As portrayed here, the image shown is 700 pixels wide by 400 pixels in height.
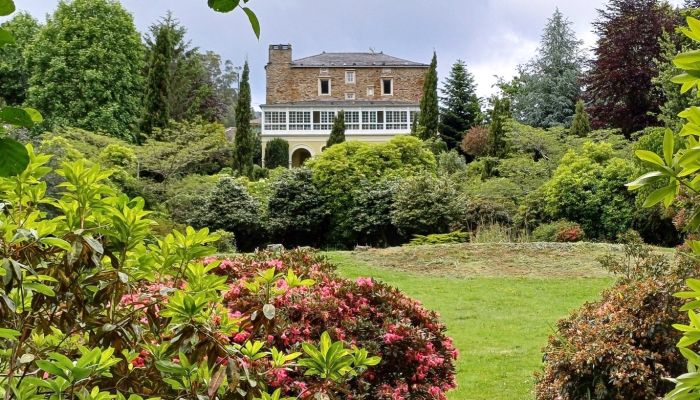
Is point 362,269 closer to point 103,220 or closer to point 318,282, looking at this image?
point 318,282

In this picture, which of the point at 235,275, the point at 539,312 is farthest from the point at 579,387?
the point at 539,312

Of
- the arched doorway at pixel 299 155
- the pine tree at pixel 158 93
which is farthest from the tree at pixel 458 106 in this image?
the pine tree at pixel 158 93

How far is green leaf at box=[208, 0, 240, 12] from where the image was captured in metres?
0.87

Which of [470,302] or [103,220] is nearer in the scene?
[103,220]

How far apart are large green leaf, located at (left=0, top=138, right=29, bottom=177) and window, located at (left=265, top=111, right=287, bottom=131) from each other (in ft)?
145

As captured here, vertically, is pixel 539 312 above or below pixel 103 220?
below

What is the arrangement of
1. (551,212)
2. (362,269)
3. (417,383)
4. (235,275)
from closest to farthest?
(417,383) → (235,275) → (362,269) → (551,212)

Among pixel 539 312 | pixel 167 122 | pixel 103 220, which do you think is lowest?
pixel 539 312

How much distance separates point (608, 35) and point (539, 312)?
22.4 metres

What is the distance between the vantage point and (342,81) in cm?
4691

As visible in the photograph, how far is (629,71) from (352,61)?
23.1 meters

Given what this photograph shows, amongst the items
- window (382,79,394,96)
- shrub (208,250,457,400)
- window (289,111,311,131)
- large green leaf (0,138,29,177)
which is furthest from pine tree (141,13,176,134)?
large green leaf (0,138,29,177)

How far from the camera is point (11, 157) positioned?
0.88 m

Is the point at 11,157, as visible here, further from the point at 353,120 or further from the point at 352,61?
the point at 352,61
